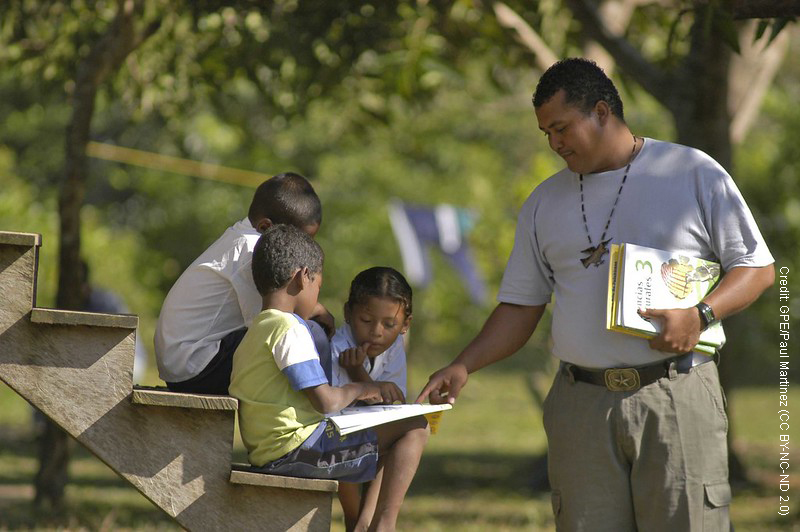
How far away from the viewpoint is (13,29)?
729 cm

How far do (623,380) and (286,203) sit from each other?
4.62 feet

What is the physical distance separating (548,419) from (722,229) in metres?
0.84

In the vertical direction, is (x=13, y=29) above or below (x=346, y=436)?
above

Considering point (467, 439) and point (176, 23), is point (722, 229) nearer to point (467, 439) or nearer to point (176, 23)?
point (176, 23)

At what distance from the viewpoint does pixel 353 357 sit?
4.05m

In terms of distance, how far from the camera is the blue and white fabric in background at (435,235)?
38.8 feet

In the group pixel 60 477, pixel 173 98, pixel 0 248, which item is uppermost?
pixel 173 98

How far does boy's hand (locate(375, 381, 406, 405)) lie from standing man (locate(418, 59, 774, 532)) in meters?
0.51

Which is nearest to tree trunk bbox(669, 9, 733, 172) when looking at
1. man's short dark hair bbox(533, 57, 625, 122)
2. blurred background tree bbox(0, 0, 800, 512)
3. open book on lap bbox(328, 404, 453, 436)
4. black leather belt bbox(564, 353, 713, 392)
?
blurred background tree bbox(0, 0, 800, 512)

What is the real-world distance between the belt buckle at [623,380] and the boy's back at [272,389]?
2.94ft

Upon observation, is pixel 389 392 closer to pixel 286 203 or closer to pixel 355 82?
pixel 286 203

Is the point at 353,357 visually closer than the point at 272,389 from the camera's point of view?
No

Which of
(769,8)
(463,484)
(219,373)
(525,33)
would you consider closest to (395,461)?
(219,373)

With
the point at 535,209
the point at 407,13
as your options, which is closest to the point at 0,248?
the point at 535,209
